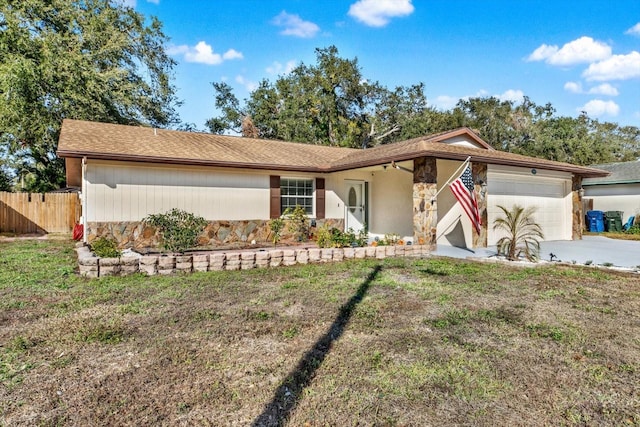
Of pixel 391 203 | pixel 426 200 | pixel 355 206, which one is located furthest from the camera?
pixel 355 206

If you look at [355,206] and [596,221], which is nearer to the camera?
[355,206]

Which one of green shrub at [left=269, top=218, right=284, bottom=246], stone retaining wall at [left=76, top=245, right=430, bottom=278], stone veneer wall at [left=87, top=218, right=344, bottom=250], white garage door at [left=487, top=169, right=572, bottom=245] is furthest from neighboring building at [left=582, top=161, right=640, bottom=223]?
green shrub at [left=269, top=218, right=284, bottom=246]

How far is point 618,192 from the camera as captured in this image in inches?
668

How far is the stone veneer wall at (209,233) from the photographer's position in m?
9.62

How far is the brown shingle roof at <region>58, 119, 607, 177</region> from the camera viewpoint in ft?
31.1

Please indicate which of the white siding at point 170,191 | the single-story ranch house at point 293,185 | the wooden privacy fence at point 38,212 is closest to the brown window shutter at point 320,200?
→ the single-story ranch house at point 293,185

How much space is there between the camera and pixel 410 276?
6730 millimetres

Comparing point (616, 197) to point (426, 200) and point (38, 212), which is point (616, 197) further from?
point (38, 212)

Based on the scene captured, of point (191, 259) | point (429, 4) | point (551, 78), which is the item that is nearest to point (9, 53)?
point (191, 259)

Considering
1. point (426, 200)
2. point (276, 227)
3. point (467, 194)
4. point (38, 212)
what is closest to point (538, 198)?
point (467, 194)

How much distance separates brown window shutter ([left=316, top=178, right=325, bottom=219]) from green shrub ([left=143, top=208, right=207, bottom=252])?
3.73 metres

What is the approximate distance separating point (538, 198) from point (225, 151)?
33.2 ft

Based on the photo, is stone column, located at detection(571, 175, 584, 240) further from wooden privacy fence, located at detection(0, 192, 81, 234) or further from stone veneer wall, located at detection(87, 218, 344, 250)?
wooden privacy fence, located at detection(0, 192, 81, 234)

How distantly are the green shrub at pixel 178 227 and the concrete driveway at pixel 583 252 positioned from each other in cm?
608
